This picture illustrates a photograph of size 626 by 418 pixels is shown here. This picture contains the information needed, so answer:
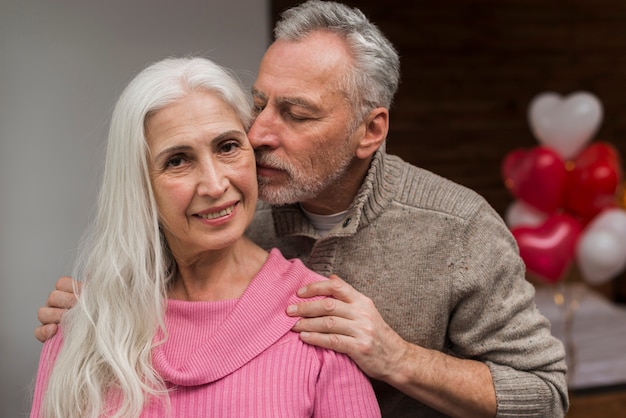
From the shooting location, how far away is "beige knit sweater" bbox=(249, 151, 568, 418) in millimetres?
1797

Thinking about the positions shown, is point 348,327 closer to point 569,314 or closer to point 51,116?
point 51,116

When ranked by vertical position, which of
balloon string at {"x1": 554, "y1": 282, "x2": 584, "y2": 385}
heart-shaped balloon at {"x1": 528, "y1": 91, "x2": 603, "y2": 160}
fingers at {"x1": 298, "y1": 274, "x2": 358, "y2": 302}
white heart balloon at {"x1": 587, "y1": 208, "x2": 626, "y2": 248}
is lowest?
balloon string at {"x1": 554, "y1": 282, "x2": 584, "y2": 385}

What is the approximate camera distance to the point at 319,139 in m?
1.75

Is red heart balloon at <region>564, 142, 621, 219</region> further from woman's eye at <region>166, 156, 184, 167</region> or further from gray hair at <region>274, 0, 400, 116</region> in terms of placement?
woman's eye at <region>166, 156, 184, 167</region>

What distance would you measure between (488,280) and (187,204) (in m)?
0.71

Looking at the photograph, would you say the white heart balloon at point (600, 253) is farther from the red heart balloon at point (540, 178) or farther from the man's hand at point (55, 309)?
the man's hand at point (55, 309)

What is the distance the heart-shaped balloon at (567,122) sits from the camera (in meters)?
3.84

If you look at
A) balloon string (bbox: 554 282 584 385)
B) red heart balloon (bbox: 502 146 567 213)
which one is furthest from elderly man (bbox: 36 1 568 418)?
balloon string (bbox: 554 282 584 385)

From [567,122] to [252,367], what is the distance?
9.22ft

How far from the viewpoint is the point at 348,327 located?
154 centimetres

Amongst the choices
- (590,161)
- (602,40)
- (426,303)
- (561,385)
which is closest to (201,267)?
(426,303)

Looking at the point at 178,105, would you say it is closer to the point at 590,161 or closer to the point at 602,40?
the point at 590,161

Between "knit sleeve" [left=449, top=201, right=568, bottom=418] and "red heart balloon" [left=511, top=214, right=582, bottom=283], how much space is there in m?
1.89

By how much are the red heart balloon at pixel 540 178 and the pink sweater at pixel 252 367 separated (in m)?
2.48
